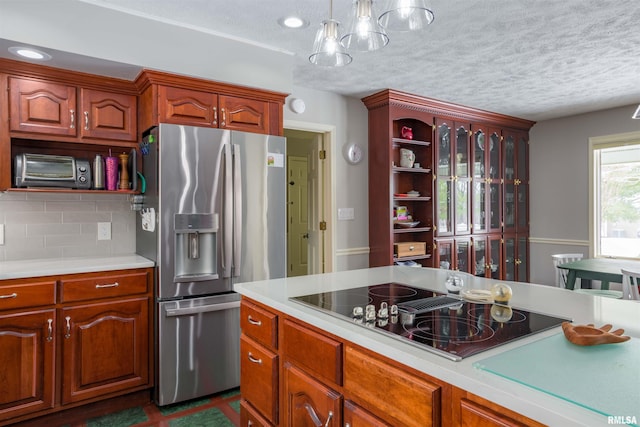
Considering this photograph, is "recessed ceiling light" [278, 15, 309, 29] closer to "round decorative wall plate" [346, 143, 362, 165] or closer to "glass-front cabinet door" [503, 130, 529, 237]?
"round decorative wall plate" [346, 143, 362, 165]

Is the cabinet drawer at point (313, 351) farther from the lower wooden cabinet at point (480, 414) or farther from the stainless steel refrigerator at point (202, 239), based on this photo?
the stainless steel refrigerator at point (202, 239)

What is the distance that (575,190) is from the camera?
5051mm

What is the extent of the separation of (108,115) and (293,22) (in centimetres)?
140

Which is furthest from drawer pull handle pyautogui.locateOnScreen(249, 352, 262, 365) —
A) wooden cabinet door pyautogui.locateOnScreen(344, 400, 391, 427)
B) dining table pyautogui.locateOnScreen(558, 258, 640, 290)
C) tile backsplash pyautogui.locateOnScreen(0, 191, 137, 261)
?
dining table pyautogui.locateOnScreen(558, 258, 640, 290)

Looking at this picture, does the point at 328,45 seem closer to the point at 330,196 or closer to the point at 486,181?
the point at 330,196

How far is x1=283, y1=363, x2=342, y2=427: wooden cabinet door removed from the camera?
51.9 inches

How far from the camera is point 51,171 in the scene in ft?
8.59

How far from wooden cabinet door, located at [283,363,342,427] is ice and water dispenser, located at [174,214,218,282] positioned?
4.37 feet

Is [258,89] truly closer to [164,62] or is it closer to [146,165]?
[164,62]

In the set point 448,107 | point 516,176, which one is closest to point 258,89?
point 448,107

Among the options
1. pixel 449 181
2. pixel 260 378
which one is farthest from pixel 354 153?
pixel 260 378

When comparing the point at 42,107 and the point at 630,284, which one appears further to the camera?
the point at 630,284

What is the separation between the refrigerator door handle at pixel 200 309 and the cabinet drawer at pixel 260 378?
863 millimetres

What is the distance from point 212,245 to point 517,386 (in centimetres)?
224
